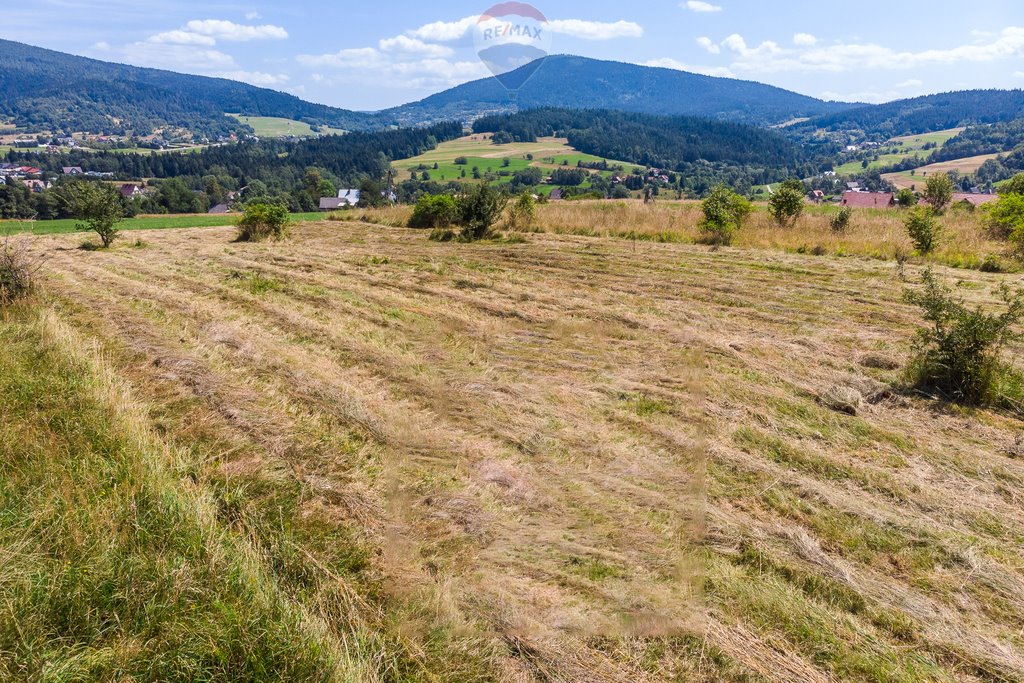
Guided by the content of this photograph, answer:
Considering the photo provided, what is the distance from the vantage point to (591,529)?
4086 mm

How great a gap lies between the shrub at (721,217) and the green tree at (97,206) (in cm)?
2259

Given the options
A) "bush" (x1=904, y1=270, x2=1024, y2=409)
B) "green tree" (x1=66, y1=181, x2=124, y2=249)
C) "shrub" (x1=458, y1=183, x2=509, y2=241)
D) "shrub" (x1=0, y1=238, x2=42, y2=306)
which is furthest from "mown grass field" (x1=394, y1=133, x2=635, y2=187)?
"bush" (x1=904, y1=270, x2=1024, y2=409)

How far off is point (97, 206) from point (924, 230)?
28128 millimetres

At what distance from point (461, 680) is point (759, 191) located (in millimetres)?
112599

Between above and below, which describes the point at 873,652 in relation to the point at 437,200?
below

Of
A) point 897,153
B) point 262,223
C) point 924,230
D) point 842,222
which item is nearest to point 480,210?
point 262,223

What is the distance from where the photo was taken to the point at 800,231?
20422 mm

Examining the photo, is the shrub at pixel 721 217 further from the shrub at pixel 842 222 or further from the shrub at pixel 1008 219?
the shrub at pixel 1008 219

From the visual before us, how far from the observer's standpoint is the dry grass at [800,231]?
1606 cm

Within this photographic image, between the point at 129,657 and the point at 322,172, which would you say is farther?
the point at 322,172

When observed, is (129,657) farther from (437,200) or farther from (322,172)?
(322,172)

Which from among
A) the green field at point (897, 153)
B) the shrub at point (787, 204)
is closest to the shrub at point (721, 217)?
the shrub at point (787, 204)

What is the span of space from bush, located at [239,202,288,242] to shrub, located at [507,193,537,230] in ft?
33.3

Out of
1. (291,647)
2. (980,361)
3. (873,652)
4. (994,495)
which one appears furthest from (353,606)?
(980,361)
